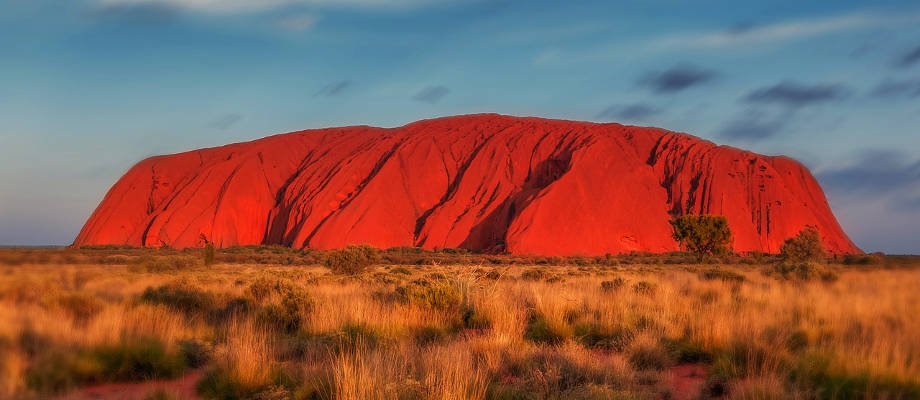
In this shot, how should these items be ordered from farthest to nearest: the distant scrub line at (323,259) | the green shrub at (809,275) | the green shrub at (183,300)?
the distant scrub line at (323,259) < the green shrub at (809,275) < the green shrub at (183,300)

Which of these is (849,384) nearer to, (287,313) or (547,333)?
(547,333)

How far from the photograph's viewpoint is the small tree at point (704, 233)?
35750mm

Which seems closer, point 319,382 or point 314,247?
point 319,382

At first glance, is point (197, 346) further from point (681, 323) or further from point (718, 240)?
point (718, 240)

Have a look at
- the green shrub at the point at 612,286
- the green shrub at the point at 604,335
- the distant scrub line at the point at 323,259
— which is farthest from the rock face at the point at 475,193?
the green shrub at the point at 604,335

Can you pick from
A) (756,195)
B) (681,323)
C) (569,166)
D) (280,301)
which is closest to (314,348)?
(280,301)

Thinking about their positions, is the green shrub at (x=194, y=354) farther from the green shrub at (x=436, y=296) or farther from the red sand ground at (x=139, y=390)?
the green shrub at (x=436, y=296)

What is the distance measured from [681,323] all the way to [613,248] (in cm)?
4377

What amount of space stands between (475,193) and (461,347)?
165 ft

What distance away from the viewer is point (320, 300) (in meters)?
10.6

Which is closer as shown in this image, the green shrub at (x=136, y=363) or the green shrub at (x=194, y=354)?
the green shrub at (x=136, y=363)

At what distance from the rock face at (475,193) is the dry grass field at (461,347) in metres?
38.8

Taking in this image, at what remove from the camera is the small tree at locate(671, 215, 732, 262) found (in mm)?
35750

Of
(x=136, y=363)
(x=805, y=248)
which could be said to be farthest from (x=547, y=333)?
(x=805, y=248)
